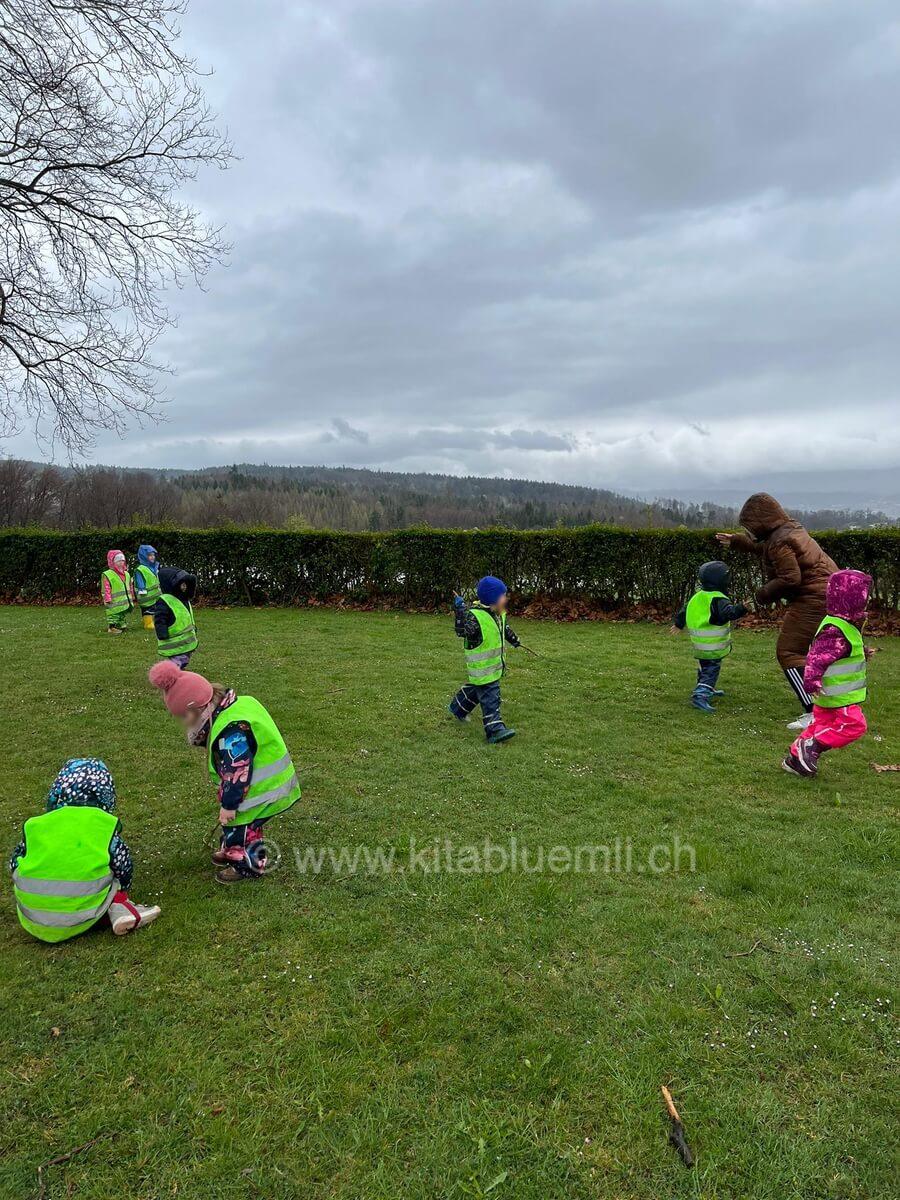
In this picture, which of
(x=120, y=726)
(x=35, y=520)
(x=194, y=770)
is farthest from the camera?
(x=35, y=520)

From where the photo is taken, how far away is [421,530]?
16.6 metres

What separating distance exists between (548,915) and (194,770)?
3894 mm

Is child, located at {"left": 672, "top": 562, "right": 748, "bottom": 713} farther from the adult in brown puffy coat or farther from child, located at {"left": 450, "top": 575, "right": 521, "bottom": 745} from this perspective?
child, located at {"left": 450, "top": 575, "right": 521, "bottom": 745}

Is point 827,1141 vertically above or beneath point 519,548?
beneath

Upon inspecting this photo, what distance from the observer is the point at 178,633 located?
8523 mm

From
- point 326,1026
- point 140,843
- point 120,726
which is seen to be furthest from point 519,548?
point 326,1026

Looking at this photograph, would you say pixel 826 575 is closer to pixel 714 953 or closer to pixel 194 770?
pixel 714 953

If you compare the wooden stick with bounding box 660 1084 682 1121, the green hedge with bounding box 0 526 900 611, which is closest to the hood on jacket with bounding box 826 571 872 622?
the wooden stick with bounding box 660 1084 682 1121

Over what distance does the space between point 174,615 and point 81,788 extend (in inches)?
192

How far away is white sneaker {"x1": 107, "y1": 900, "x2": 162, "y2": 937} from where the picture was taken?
365 centimetres

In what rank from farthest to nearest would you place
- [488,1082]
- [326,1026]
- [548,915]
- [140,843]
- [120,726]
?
[120,726] < [140,843] < [548,915] < [326,1026] < [488,1082]

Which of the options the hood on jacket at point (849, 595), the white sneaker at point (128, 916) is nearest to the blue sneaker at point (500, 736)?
the hood on jacket at point (849, 595)

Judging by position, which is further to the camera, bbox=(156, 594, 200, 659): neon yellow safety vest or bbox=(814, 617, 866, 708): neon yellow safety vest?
bbox=(156, 594, 200, 659): neon yellow safety vest

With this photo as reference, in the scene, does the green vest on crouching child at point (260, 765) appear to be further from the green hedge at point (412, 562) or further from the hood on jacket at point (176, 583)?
the green hedge at point (412, 562)
